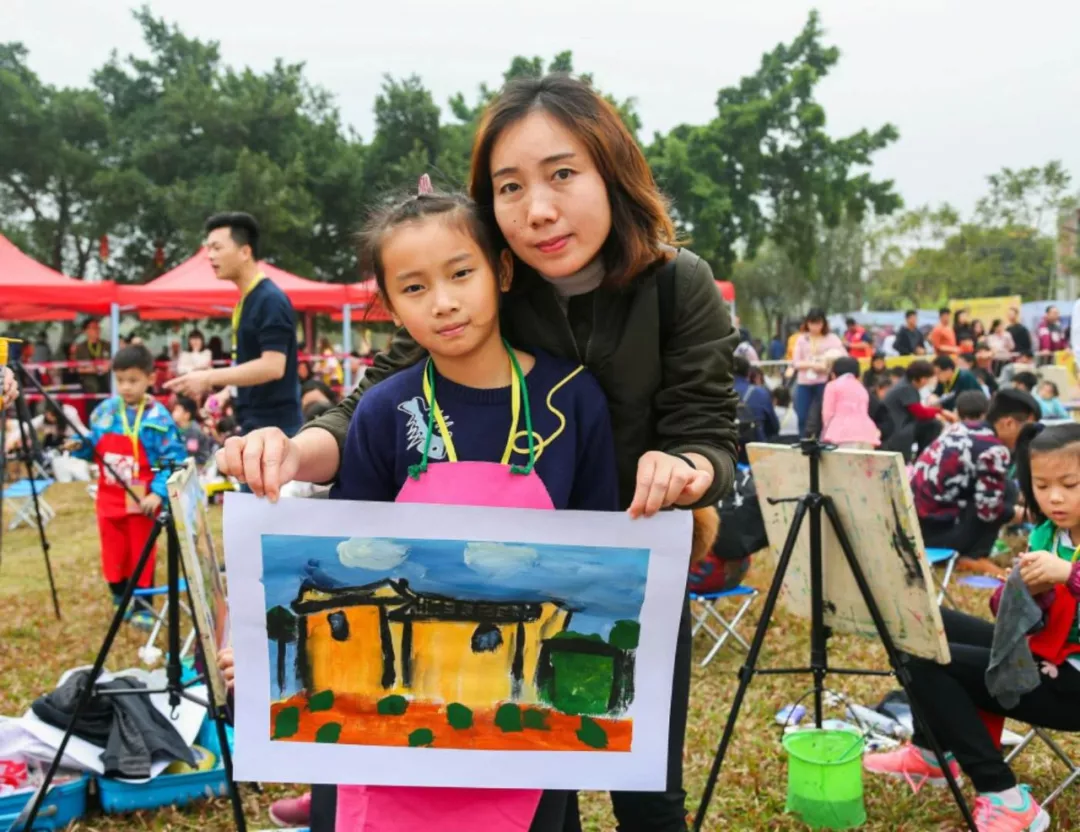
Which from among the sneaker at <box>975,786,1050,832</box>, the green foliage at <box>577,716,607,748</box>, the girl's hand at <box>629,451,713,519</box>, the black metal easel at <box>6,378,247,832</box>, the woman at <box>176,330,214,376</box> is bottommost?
the sneaker at <box>975,786,1050,832</box>

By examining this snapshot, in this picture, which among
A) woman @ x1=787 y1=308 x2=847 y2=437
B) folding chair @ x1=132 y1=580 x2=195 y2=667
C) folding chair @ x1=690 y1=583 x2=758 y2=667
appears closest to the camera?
folding chair @ x1=690 y1=583 x2=758 y2=667

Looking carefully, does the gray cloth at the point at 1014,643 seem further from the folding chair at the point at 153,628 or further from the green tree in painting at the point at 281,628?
the folding chair at the point at 153,628

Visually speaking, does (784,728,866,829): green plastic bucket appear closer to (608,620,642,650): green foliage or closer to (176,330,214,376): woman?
(608,620,642,650): green foliage

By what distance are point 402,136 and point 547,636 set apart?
89.2ft

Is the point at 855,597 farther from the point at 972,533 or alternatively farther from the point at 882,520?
the point at 972,533

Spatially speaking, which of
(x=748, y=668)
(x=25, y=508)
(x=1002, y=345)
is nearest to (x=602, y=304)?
(x=748, y=668)

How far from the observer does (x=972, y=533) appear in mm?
5621

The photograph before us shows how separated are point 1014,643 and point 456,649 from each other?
1.75 metres

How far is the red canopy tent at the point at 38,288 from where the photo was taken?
11625mm

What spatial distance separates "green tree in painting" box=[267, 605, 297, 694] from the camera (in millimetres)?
1479

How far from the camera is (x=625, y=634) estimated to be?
1.50 metres

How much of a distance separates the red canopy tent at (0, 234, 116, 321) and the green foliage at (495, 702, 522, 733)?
1178 cm

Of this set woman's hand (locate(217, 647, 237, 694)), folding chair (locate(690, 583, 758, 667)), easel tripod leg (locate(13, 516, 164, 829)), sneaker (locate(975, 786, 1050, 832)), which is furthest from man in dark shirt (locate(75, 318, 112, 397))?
sneaker (locate(975, 786, 1050, 832))

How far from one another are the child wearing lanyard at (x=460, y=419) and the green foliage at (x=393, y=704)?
101 mm
